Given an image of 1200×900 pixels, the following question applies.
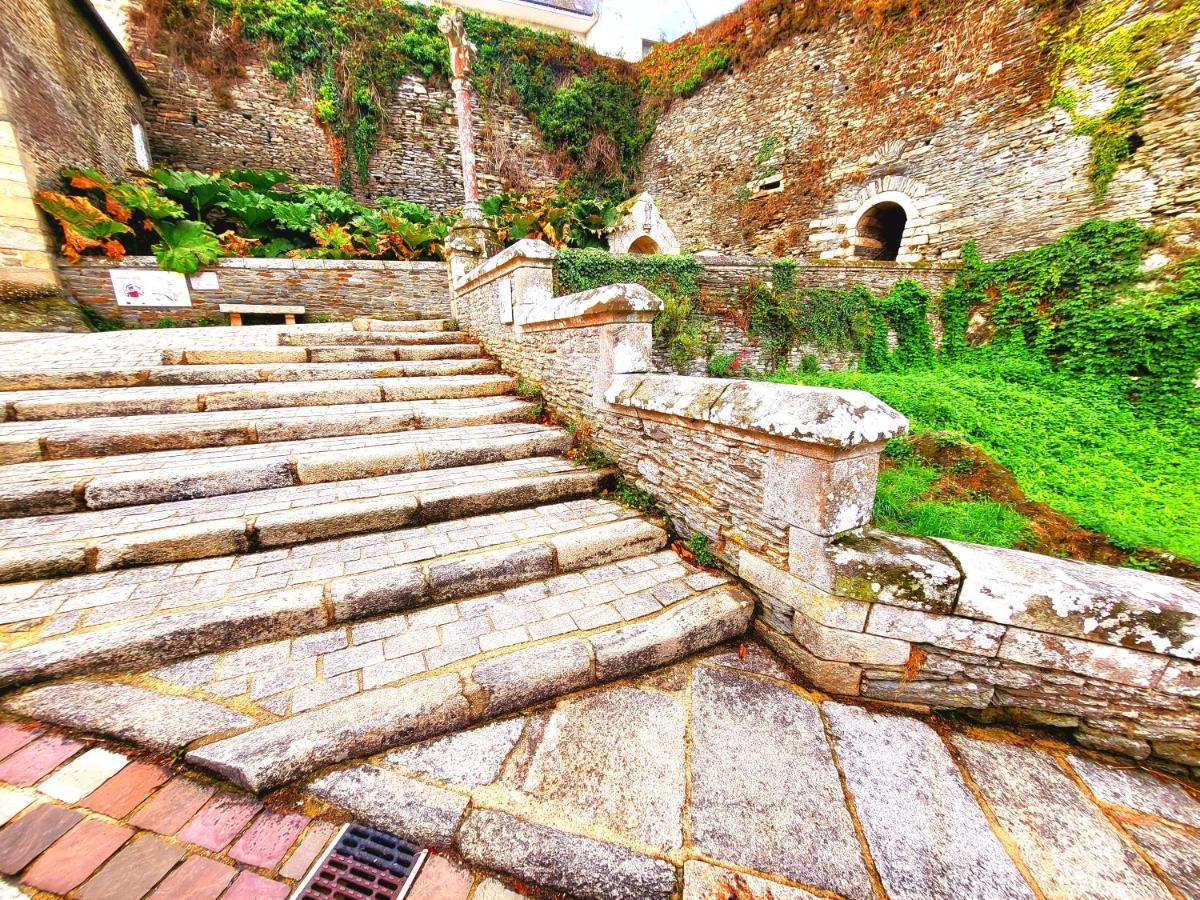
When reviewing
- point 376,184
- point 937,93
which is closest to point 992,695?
point 937,93

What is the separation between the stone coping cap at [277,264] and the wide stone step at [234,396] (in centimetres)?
439

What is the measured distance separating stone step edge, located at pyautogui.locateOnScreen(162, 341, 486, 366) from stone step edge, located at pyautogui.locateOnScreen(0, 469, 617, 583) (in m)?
2.72

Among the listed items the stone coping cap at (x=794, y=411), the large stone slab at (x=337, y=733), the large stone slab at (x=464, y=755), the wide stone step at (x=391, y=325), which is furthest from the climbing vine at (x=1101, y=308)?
the wide stone step at (x=391, y=325)

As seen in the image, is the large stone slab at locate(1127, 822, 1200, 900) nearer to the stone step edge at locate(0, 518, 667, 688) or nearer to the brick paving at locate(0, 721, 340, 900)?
the stone step edge at locate(0, 518, 667, 688)

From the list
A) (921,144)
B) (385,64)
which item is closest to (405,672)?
(921,144)

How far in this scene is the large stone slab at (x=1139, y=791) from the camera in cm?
164

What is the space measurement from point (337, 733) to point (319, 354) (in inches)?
169

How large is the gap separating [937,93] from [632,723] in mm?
13615

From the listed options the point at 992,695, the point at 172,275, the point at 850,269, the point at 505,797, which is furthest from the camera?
the point at 850,269

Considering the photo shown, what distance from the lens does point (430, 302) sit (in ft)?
27.0

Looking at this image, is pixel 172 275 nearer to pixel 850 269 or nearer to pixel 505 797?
pixel 505 797

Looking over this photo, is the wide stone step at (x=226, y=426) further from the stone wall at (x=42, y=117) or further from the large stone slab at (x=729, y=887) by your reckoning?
the stone wall at (x=42, y=117)

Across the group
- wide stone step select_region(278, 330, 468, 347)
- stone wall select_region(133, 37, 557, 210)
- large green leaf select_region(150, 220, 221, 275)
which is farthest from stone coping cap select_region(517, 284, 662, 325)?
stone wall select_region(133, 37, 557, 210)

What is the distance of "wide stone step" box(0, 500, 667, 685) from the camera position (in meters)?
1.72
